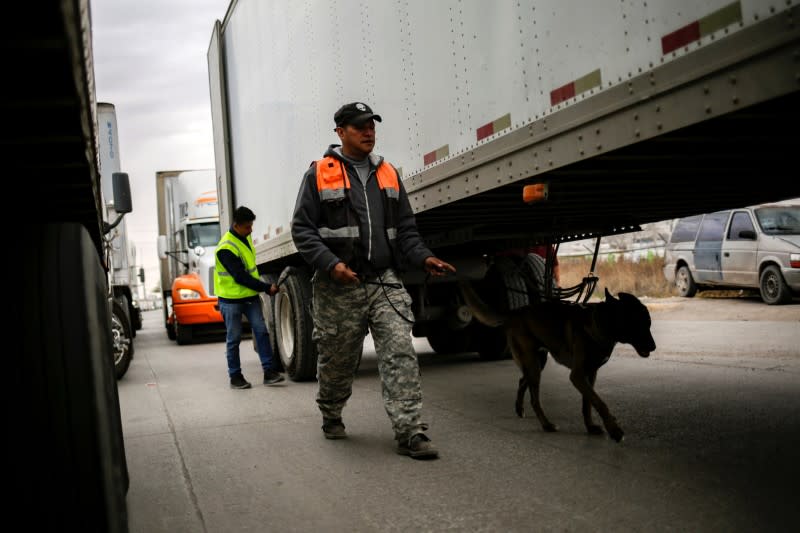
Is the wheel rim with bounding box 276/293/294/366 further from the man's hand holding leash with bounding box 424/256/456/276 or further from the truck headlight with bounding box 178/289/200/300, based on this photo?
the truck headlight with bounding box 178/289/200/300

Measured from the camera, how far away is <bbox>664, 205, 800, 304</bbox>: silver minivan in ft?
45.6

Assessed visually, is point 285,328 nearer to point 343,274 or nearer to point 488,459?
point 343,274

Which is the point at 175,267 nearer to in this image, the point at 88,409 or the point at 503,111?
the point at 503,111

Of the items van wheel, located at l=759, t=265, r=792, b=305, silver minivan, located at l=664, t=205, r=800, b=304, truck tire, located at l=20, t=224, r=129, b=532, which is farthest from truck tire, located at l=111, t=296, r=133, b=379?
van wheel, located at l=759, t=265, r=792, b=305

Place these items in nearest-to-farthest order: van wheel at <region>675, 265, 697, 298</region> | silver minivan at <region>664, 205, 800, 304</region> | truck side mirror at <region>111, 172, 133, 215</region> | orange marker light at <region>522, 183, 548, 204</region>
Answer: orange marker light at <region>522, 183, 548, 204</region>
truck side mirror at <region>111, 172, 133, 215</region>
silver minivan at <region>664, 205, 800, 304</region>
van wheel at <region>675, 265, 697, 298</region>

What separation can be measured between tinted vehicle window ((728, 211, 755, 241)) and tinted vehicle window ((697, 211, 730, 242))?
0.71ft

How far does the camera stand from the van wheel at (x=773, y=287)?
1394 cm

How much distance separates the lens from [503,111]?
4434 millimetres

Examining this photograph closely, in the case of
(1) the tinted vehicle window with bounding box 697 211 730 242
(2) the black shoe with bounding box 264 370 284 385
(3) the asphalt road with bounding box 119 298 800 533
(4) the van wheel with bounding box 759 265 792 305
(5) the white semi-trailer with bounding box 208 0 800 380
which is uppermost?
(5) the white semi-trailer with bounding box 208 0 800 380

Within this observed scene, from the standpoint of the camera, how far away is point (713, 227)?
52.4 feet

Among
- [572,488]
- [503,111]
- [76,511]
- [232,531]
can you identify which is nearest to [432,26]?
[503,111]

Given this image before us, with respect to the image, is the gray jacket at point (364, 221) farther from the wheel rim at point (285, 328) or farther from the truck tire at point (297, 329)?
the wheel rim at point (285, 328)

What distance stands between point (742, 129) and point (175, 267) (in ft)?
57.7

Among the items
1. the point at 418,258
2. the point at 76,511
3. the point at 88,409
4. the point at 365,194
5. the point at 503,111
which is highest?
the point at 503,111
